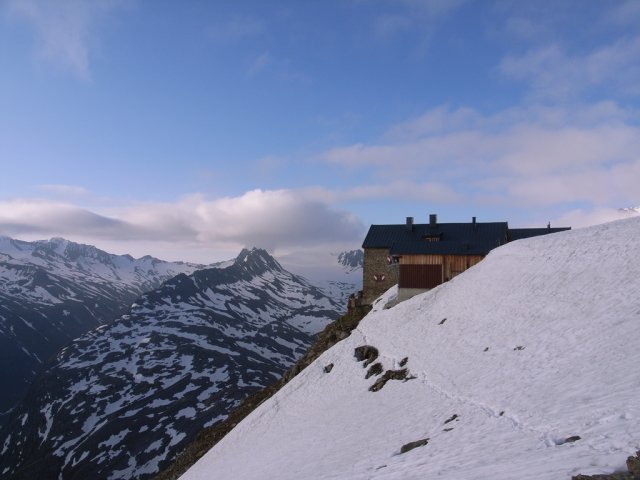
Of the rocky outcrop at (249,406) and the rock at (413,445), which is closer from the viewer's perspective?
the rock at (413,445)

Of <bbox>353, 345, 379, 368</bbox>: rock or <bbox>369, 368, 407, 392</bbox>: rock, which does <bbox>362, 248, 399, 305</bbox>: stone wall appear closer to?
<bbox>353, 345, 379, 368</bbox>: rock

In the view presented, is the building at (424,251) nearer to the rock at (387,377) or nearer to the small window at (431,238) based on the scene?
the small window at (431,238)

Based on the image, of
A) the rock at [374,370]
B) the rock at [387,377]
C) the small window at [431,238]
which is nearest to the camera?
the rock at [387,377]

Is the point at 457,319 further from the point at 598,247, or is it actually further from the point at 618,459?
the point at 618,459

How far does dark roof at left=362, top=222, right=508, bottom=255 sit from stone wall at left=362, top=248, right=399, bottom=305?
3.61 feet

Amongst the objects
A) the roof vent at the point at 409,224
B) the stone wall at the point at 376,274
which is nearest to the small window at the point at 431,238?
the roof vent at the point at 409,224

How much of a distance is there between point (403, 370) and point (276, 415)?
10.2m

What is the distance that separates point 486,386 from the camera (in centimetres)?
1823

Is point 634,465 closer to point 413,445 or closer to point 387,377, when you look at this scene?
point 413,445

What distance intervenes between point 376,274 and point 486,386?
3706 cm

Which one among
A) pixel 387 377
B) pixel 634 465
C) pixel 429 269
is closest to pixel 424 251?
pixel 429 269

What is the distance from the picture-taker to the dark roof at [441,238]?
46469 millimetres

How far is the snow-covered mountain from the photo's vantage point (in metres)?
11.7

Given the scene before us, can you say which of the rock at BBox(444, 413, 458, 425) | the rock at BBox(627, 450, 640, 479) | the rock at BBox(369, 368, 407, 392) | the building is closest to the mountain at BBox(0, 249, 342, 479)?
the building
